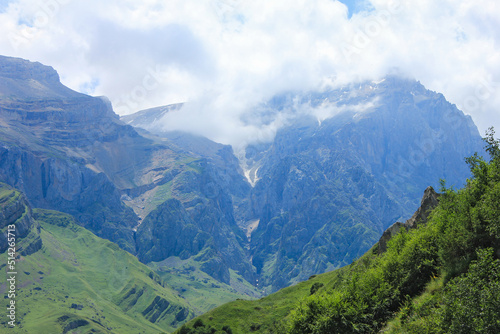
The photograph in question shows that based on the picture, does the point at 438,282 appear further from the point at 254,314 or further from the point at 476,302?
the point at 254,314

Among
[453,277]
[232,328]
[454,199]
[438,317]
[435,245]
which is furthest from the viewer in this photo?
[232,328]

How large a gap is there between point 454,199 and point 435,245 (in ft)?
35.2

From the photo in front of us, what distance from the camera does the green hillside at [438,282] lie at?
41.3m

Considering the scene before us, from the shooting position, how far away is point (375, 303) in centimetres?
5488

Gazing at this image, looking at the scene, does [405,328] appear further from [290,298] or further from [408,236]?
[290,298]

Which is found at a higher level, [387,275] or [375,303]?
[387,275]

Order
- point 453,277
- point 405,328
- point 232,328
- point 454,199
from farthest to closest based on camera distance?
point 232,328
point 454,199
point 453,277
point 405,328

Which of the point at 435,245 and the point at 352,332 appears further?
the point at 435,245

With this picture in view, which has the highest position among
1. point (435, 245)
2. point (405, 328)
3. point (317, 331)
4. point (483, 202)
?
point (483, 202)

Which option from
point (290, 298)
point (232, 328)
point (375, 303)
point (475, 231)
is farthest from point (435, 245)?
point (290, 298)

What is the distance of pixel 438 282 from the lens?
51.8 m

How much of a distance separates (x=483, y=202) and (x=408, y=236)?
14.3 metres

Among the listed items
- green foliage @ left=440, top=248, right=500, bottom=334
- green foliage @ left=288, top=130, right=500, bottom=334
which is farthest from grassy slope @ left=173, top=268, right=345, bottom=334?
green foliage @ left=440, top=248, right=500, bottom=334

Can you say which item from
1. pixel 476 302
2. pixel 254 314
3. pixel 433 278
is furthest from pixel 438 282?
pixel 254 314
